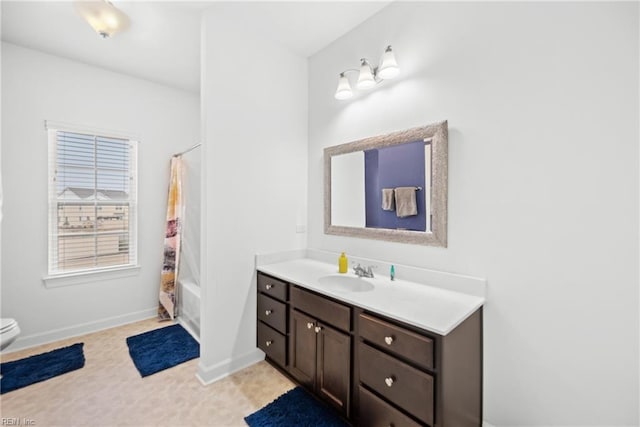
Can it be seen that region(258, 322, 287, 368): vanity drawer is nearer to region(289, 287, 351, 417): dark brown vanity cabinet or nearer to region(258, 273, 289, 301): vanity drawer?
region(289, 287, 351, 417): dark brown vanity cabinet

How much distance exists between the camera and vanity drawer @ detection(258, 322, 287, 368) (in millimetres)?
1974

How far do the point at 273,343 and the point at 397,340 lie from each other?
3.78ft

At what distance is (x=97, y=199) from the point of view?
280 centimetres

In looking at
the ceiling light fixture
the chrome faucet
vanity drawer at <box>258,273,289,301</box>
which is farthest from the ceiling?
vanity drawer at <box>258,273,289,301</box>

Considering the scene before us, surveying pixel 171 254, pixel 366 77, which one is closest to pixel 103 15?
pixel 366 77

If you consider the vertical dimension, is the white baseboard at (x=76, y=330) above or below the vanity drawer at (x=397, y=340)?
below

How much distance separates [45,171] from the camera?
2494mm

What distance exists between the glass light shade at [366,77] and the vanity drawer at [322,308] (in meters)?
1.52

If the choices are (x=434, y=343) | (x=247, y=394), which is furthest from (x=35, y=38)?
(x=434, y=343)

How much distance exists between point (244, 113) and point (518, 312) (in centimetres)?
226

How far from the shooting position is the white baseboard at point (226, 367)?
1979 mm

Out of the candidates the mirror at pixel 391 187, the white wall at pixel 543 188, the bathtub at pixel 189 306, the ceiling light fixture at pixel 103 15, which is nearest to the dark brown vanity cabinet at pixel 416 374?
the white wall at pixel 543 188

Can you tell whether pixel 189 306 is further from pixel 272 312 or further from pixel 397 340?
pixel 397 340

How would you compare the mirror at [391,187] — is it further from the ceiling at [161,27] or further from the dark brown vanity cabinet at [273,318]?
the ceiling at [161,27]
